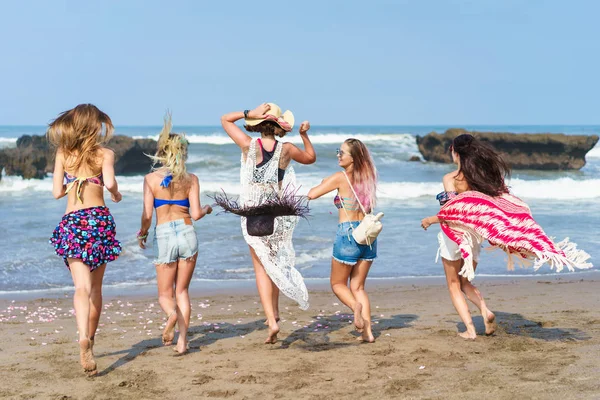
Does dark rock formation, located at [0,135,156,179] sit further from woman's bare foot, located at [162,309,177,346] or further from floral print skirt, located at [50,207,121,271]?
floral print skirt, located at [50,207,121,271]

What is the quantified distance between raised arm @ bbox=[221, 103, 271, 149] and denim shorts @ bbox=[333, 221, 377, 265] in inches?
41.5

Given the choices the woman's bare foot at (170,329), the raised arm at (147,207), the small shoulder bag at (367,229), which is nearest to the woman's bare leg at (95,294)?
the raised arm at (147,207)

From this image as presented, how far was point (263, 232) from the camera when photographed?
5.84m

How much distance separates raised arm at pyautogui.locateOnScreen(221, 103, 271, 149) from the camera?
18.6ft

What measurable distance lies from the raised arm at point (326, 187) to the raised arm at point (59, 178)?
1813 mm

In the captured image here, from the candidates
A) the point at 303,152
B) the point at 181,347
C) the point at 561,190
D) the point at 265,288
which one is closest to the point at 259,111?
the point at 303,152

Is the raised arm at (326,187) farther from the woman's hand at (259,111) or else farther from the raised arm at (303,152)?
the woman's hand at (259,111)

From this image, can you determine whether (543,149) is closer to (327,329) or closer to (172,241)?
(327,329)

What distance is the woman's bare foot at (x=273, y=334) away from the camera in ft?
19.4

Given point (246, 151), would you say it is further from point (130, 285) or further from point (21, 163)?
point (21, 163)

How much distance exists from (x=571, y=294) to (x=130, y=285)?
5.34 metres

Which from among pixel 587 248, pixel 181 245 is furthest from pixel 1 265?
pixel 587 248

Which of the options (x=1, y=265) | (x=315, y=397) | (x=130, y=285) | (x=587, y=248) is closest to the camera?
(x=315, y=397)

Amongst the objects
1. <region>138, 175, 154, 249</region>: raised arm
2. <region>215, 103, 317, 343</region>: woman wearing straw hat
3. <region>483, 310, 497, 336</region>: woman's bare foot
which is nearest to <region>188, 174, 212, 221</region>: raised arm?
<region>215, 103, 317, 343</region>: woman wearing straw hat
